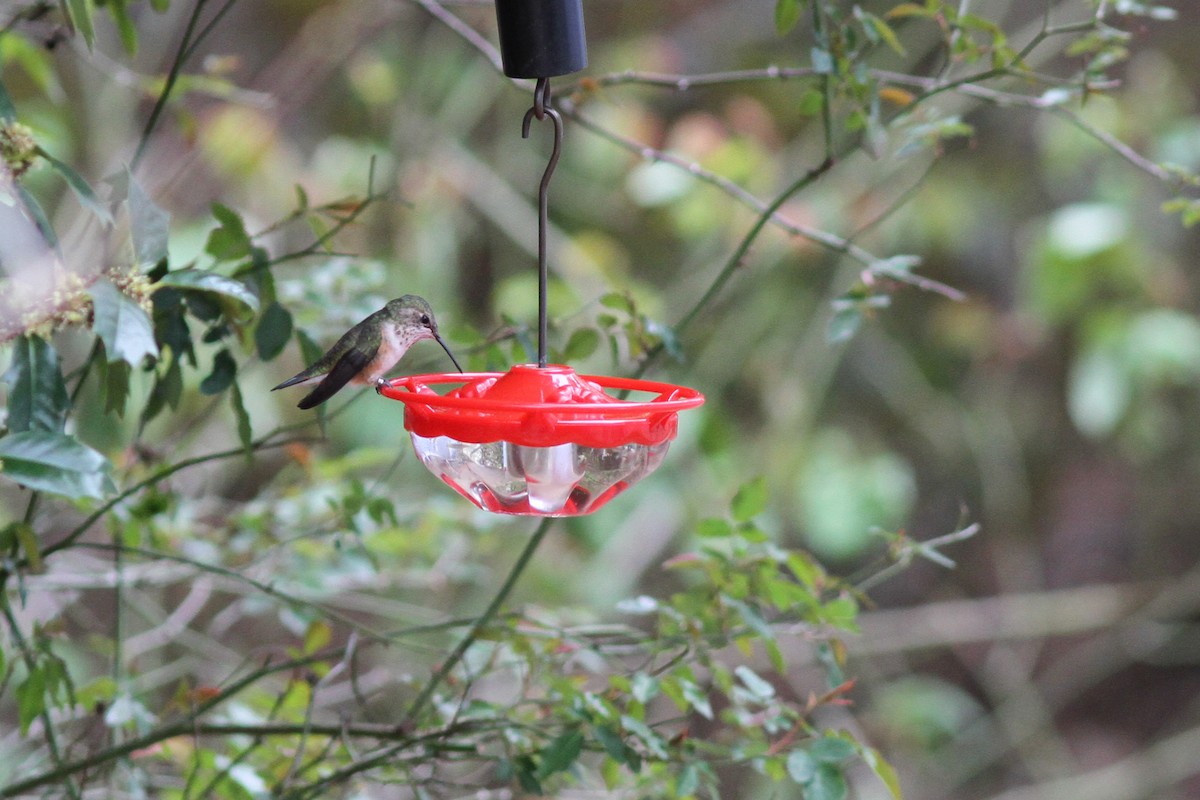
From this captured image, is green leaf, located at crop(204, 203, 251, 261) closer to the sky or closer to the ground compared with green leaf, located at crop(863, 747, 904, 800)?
closer to the sky

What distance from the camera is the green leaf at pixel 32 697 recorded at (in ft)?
3.15

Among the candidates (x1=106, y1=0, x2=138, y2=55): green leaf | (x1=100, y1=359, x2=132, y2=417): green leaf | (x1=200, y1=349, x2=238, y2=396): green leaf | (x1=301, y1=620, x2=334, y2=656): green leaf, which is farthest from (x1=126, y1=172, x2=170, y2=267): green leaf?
(x1=301, y1=620, x2=334, y2=656): green leaf

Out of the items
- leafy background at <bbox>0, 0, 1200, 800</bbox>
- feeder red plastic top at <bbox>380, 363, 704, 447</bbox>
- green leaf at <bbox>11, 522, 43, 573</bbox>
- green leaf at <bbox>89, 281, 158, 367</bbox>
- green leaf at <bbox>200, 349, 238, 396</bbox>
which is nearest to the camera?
green leaf at <bbox>89, 281, 158, 367</bbox>

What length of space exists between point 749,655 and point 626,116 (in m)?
2.00

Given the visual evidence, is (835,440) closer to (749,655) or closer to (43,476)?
(749,655)

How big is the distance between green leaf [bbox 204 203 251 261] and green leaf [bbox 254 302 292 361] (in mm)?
54

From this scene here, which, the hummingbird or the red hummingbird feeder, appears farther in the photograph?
the hummingbird

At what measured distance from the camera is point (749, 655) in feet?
3.51

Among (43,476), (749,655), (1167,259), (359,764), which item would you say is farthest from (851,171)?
(43,476)

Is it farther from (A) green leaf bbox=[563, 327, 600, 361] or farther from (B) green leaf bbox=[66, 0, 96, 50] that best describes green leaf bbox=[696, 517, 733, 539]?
(B) green leaf bbox=[66, 0, 96, 50]

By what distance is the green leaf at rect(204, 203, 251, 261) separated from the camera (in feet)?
3.11

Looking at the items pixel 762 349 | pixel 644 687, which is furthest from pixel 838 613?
pixel 762 349

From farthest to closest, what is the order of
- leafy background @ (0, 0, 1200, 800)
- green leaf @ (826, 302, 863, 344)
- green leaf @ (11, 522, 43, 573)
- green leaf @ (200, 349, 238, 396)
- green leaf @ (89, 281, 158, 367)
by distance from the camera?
leafy background @ (0, 0, 1200, 800)
green leaf @ (826, 302, 863, 344)
green leaf @ (200, 349, 238, 396)
green leaf @ (11, 522, 43, 573)
green leaf @ (89, 281, 158, 367)

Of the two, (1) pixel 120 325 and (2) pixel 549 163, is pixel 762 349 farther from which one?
(1) pixel 120 325
